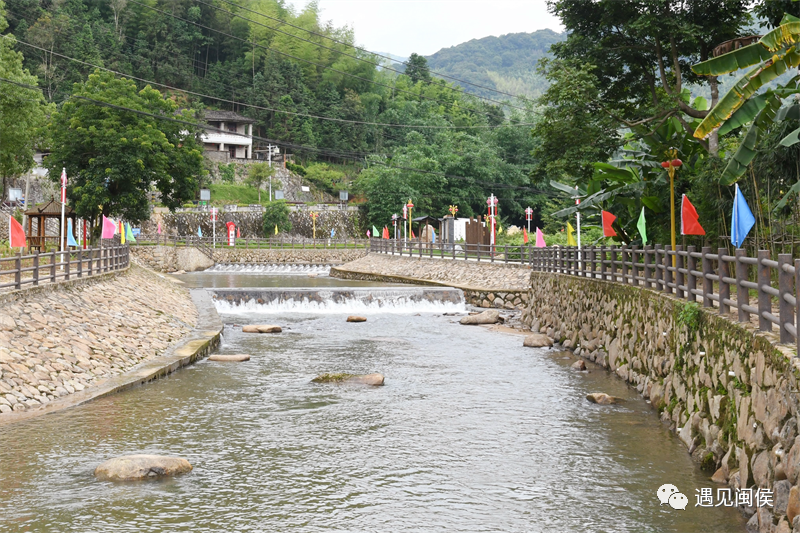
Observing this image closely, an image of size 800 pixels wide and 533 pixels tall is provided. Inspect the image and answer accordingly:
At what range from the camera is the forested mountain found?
7825 centimetres

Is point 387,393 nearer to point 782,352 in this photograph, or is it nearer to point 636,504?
point 636,504

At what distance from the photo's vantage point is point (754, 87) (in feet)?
41.7

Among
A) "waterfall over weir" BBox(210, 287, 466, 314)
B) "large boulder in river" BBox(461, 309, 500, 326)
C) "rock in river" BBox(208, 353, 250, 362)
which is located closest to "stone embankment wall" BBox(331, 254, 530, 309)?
"waterfall over weir" BBox(210, 287, 466, 314)

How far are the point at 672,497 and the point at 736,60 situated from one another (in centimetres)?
811

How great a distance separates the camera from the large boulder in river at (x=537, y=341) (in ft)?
70.9

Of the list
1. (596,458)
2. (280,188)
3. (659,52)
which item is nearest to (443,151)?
(280,188)

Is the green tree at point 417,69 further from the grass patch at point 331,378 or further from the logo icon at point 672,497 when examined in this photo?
the logo icon at point 672,497

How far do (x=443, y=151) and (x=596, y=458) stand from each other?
72.9m

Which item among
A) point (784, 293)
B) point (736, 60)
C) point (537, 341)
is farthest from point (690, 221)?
point (537, 341)

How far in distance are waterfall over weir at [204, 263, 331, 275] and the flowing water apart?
42.6 meters

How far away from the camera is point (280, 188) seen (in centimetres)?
9612

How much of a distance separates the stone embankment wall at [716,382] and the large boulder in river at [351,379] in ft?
17.5

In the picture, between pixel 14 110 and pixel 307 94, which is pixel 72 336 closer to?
pixel 14 110

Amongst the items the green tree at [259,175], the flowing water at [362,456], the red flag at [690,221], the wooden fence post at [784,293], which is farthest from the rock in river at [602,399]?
the green tree at [259,175]
